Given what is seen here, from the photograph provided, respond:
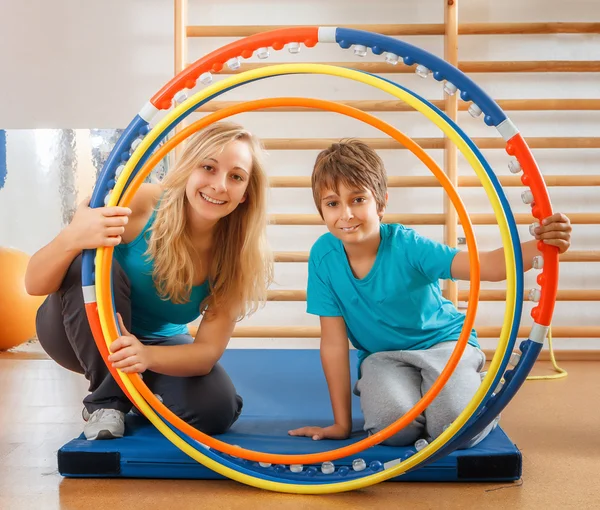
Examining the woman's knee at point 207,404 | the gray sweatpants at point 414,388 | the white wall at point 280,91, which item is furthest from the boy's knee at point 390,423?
the white wall at point 280,91

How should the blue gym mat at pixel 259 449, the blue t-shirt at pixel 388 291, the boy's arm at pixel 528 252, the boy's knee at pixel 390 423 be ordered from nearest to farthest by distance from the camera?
the boy's arm at pixel 528 252, the blue gym mat at pixel 259 449, the boy's knee at pixel 390 423, the blue t-shirt at pixel 388 291

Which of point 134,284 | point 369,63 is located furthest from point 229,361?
point 369,63

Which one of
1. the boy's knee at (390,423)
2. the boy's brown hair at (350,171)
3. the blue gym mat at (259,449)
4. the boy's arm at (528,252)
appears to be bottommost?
the blue gym mat at (259,449)

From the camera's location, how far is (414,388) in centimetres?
172

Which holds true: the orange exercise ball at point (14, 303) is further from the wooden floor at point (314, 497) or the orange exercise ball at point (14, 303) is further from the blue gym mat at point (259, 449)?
the blue gym mat at point (259, 449)

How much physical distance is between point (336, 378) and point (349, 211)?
386 millimetres

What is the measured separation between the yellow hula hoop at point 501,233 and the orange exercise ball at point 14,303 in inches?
68.7

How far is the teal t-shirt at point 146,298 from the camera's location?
1.74 meters

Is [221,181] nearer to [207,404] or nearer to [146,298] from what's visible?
[146,298]

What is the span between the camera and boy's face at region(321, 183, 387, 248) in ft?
5.50

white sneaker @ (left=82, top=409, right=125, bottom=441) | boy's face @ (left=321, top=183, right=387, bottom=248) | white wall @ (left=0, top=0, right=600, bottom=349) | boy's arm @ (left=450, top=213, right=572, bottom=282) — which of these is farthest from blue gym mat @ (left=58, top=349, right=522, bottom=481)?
A: white wall @ (left=0, top=0, right=600, bottom=349)

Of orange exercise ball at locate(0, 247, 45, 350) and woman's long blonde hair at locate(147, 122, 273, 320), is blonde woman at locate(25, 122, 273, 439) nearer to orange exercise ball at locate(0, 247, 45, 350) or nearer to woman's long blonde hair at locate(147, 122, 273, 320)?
woman's long blonde hair at locate(147, 122, 273, 320)

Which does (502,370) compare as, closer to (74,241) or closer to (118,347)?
(118,347)

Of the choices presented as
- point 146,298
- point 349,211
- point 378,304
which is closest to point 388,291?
point 378,304
